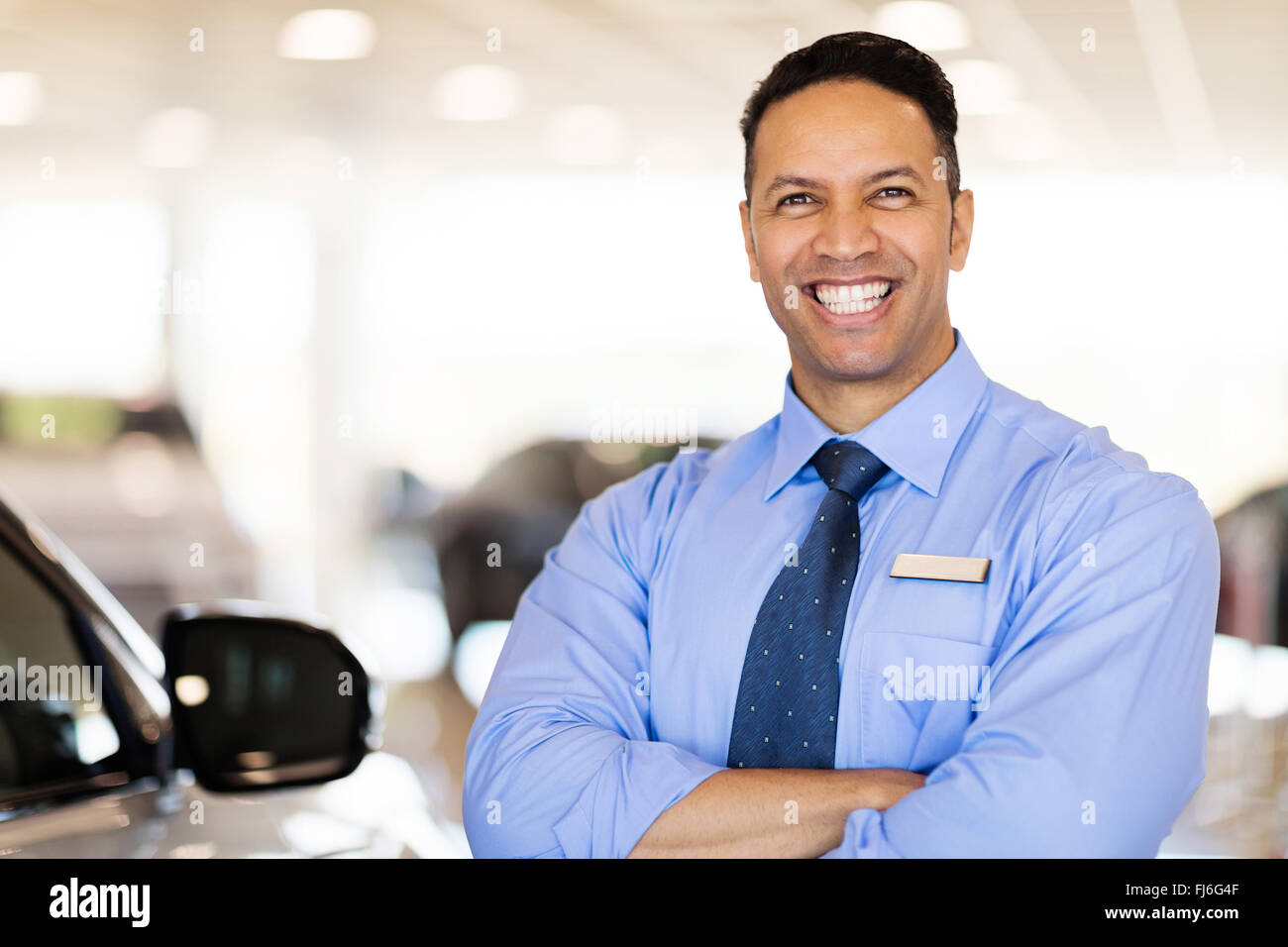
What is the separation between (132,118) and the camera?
768 centimetres

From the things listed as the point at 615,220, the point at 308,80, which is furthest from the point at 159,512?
the point at 615,220

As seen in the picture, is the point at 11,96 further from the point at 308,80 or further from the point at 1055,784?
the point at 1055,784

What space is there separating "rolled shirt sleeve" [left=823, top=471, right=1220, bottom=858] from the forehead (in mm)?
456

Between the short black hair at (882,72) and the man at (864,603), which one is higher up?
the short black hair at (882,72)

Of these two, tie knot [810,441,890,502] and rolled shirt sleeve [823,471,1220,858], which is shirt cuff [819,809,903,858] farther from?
tie knot [810,441,890,502]

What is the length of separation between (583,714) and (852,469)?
412 mm

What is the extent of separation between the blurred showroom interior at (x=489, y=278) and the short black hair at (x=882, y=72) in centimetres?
365

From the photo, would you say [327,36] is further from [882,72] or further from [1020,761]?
[1020,761]

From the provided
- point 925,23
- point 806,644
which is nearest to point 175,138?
point 925,23

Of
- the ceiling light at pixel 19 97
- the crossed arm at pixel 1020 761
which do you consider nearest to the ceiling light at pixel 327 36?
the ceiling light at pixel 19 97

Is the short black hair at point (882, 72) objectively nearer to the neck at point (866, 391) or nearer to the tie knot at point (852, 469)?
the neck at point (866, 391)

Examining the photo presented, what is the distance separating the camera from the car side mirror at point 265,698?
4.31 feet

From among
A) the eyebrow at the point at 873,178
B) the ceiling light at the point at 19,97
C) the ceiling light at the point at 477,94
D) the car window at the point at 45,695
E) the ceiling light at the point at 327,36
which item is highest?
the ceiling light at the point at 19,97

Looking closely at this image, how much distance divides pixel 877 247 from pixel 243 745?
892mm
